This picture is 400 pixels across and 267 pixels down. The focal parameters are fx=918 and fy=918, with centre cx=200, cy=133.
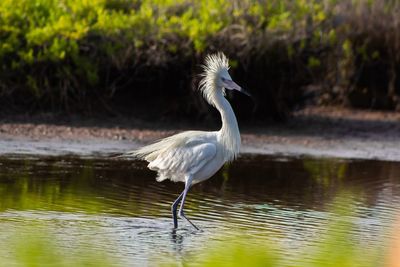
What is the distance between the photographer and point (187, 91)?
1489 cm

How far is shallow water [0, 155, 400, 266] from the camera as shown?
7.12 meters

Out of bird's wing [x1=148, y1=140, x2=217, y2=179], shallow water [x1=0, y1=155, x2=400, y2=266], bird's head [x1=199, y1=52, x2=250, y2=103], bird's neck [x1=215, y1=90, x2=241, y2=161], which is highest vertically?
bird's head [x1=199, y1=52, x2=250, y2=103]

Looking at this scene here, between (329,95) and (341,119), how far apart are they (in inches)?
59.9

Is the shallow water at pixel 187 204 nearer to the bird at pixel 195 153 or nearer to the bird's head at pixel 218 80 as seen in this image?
the bird at pixel 195 153

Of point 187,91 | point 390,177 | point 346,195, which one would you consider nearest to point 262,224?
point 346,195

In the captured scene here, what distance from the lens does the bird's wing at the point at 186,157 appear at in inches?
329

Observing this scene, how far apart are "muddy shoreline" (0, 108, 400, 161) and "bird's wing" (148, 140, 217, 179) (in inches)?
154

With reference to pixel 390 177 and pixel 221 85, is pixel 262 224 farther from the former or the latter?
pixel 390 177

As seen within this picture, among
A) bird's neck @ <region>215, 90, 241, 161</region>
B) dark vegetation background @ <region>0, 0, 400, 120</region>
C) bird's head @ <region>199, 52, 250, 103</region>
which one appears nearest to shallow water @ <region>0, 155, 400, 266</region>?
bird's neck @ <region>215, 90, 241, 161</region>

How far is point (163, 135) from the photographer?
544 inches

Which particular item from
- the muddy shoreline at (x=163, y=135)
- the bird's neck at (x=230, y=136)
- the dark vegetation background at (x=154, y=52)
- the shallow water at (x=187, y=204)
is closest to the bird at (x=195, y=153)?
the bird's neck at (x=230, y=136)

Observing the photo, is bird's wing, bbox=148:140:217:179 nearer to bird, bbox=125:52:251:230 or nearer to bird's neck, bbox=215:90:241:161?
bird, bbox=125:52:251:230

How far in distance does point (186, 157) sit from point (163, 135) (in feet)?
17.8

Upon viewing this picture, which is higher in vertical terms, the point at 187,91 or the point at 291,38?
the point at 291,38
